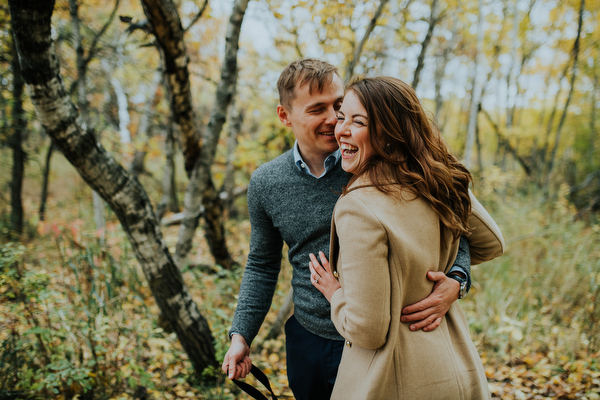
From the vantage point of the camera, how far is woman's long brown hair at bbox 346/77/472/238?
1.08 m

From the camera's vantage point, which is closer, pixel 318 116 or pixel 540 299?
pixel 318 116

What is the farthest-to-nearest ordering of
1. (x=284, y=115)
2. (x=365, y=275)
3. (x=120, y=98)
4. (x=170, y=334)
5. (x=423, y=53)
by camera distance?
(x=120, y=98) < (x=423, y=53) < (x=170, y=334) < (x=284, y=115) < (x=365, y=275)

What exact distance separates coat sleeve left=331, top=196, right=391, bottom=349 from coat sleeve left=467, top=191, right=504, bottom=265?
0.53 m

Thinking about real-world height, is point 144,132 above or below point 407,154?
above

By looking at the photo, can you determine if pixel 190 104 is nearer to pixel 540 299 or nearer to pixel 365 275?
pixel 365 275

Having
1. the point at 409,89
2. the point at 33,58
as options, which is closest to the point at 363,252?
the point at 409,89

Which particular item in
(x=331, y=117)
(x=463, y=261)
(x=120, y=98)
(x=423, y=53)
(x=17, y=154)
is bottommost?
(x=463, y=261)

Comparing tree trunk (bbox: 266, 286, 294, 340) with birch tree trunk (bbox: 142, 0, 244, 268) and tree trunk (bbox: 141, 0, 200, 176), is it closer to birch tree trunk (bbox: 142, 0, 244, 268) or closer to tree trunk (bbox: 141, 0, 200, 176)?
birch tree trunk (bbox: 142, 0, 244, 268)

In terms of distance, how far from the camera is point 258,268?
5.55 ft

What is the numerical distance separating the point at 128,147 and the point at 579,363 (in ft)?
25.0

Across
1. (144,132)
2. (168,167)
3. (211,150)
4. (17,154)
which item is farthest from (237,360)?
(17,154)

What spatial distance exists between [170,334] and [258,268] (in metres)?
1.83

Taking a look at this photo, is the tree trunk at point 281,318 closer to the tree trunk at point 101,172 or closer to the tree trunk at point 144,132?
the tree trunk at point 101,172

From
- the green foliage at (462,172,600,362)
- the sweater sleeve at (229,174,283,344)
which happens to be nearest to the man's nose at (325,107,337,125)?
the sweater sleeve at (229,174,283,344)
